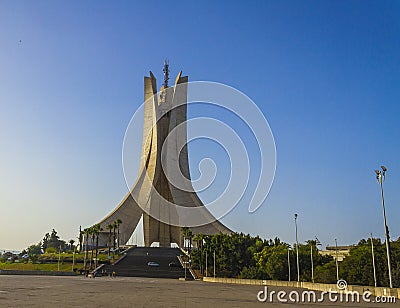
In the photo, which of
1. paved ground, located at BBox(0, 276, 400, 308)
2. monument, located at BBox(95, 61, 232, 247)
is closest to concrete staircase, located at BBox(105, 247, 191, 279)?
monument, located at BBox(95, 61, 232, 247)

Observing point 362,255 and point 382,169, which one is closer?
point 382,169

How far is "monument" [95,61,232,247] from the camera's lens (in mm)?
53094

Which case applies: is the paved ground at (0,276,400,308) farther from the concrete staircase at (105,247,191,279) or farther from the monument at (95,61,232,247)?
the monument at (95,61,232,247)

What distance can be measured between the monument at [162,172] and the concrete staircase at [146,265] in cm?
515

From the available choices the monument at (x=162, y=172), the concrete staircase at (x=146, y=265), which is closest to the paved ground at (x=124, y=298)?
the concrete staircase at (x=146, y=265)

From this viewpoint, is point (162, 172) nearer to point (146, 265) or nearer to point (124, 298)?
point (146, 265)

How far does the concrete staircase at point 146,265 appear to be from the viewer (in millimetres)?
33344

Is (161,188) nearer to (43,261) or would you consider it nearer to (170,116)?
(170,116)

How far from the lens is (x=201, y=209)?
Answer: 52.2 meters

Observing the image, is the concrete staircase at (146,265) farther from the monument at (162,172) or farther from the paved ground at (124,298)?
the paved ground at (124,298)

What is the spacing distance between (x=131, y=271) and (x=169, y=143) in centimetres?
2185

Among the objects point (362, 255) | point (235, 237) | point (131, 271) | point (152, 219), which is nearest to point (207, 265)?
point (235, 237)

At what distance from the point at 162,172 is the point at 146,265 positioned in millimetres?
18892

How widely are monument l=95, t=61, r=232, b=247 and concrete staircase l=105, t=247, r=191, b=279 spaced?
16.9ft
